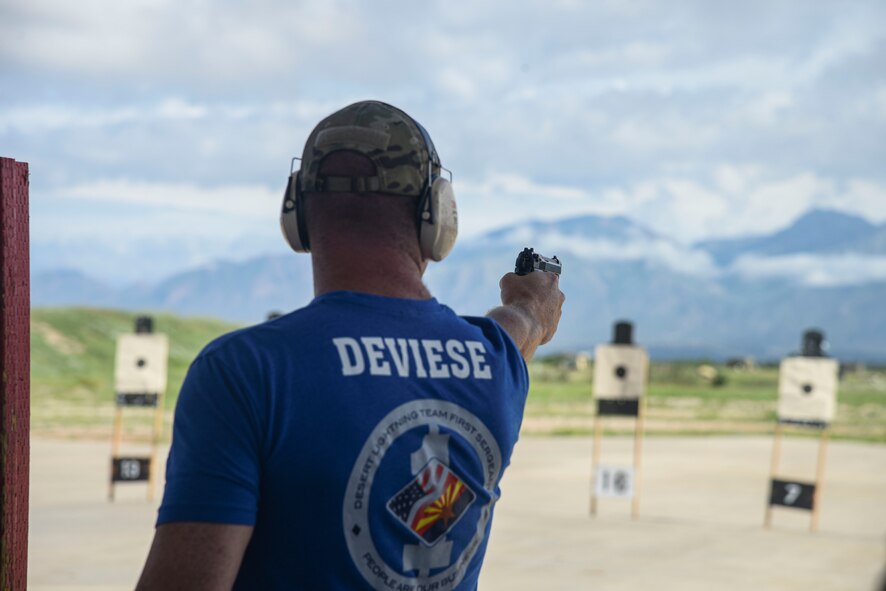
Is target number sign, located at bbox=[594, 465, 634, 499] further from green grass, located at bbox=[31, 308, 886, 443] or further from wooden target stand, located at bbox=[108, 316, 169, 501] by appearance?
green grass, located at bbox=[31, 308, 886, 443]

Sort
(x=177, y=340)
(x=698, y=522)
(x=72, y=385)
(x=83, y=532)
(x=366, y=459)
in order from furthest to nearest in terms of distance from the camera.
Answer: (x=177, y=340) < (x=72, y=385) < (x=698, y=522) < (x=83, y=532) < (x=366, y=459)

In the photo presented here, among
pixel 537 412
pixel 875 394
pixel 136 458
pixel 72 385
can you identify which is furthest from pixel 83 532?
pixel 875 394

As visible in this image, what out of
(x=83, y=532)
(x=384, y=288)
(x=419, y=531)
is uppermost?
(x=384, y=288)

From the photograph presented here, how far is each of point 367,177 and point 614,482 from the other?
297 inches

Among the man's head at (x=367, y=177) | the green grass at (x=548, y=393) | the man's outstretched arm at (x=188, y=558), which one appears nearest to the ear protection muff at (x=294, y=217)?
the man's head at (x=367, y=177)

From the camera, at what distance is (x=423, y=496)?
130 centimetres

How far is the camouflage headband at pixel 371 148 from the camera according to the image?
133 centimetres

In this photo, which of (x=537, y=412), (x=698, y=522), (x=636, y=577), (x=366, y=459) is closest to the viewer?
(x=366, y=459)

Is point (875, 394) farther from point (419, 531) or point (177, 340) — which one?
point (419, 531)

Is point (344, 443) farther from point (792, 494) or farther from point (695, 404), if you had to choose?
point (695, 404)

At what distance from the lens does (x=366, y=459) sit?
4.07ft

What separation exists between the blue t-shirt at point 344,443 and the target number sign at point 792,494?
7.52m

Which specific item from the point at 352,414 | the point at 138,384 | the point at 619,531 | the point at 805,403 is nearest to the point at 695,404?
the point at 805,403

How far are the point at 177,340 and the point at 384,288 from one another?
111 ft
